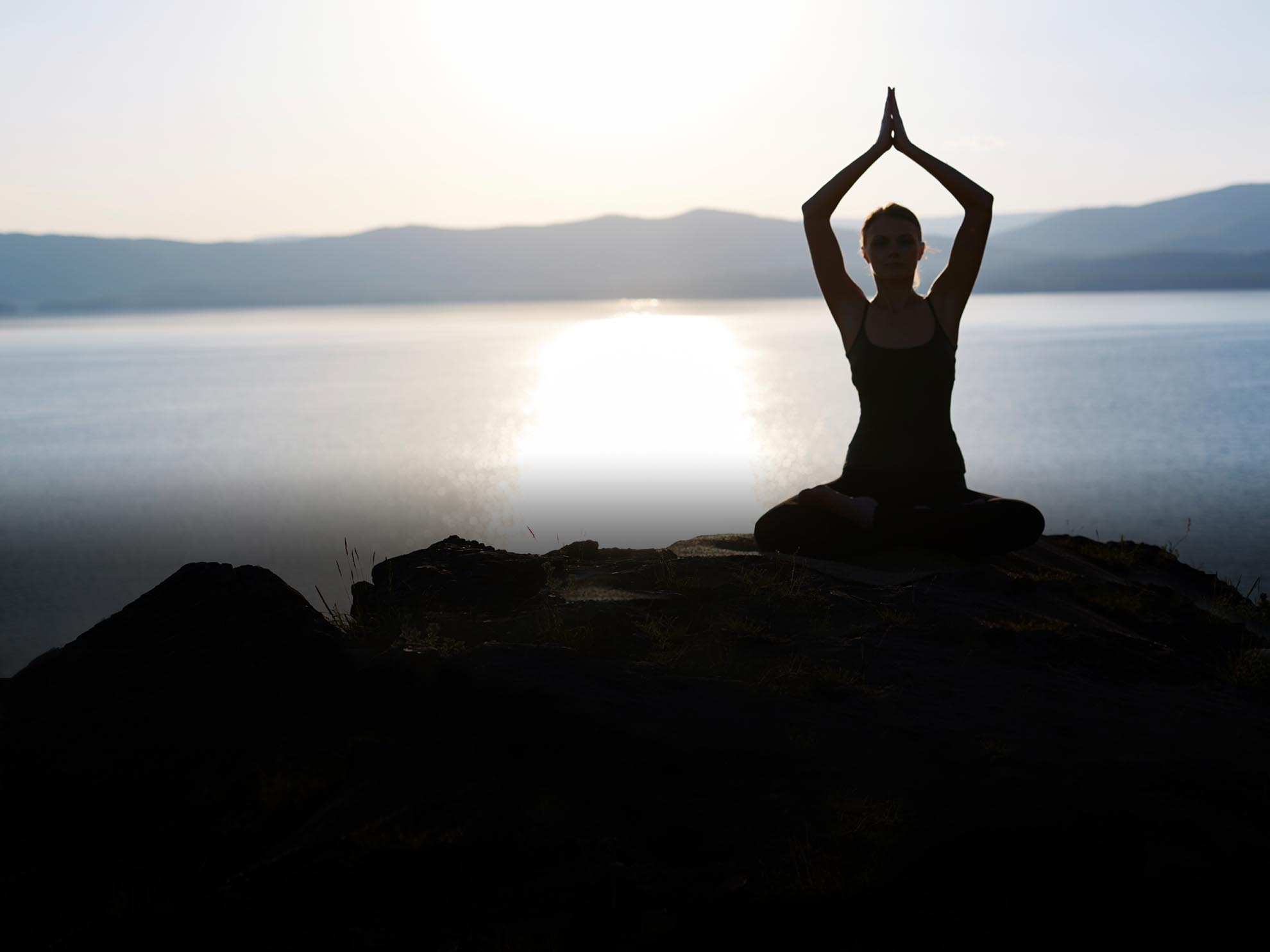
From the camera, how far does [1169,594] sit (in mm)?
6719

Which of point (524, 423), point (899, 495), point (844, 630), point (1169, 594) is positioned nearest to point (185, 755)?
point (844, 630)

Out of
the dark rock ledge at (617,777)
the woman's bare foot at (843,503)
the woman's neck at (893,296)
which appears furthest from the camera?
the woman's neck at (893,296)

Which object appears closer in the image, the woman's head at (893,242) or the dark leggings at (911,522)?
the dark leggings at (911,522)

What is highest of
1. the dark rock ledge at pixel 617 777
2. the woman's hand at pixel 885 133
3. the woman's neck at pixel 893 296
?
the woman's hand at pixel 885 133

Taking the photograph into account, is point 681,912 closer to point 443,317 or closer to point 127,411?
point 127,411

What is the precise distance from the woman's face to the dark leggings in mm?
1317

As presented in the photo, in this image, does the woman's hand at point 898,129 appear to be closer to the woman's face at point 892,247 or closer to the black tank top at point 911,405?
the woman's face at point 892,247

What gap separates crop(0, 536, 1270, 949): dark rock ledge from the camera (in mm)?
3258

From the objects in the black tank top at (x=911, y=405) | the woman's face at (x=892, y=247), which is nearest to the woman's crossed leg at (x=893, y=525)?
the black tank top at (x=911, y=405)

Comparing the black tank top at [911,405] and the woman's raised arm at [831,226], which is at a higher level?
the woman's raised arm at [831,226]

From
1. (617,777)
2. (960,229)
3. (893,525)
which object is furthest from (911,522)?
(617,777)

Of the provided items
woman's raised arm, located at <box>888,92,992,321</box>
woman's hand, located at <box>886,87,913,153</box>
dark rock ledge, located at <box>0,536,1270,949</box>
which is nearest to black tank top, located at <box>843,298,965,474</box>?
woman's raised arm, located at <box>888,92,992,321</box>

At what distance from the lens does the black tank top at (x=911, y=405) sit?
6.84 m

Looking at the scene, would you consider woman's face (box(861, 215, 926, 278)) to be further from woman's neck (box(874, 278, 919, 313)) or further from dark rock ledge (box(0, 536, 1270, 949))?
dark rock ledge (box(0, 536, 1270, 949))
